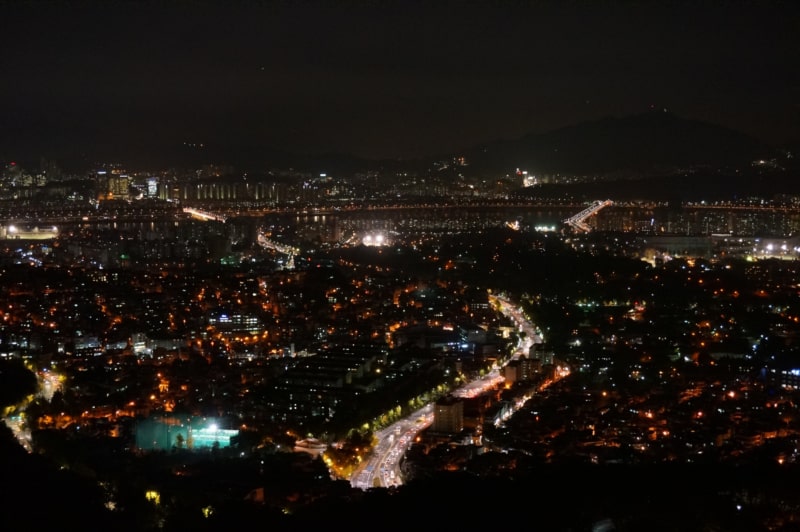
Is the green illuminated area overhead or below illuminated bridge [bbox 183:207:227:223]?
below

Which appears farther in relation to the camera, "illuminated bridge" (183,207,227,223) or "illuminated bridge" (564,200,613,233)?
"illuminated bridge" (183,207,227,223)

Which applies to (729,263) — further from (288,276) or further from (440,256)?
(288,276)

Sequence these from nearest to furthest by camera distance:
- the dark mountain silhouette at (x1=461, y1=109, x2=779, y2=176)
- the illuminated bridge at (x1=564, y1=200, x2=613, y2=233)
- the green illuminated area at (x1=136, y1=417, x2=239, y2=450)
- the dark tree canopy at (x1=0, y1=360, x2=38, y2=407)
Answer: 1. the green illuminated area at (x1=136, y1=417, x2=239, y2=450)
2. the dark tree canopy at (x1=0, y1=360, x2=38, y2=407)
3. the illuminated bridge at (x1=564, y1=200, x2=613, y2=233)
4. the dark mountain silhouette at (x1=461, y1=109, x2=779, y2=176)

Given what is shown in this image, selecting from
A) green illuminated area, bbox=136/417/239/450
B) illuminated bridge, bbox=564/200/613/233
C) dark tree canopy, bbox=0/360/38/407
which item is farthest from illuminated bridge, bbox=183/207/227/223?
green illuminated area, bbox=136/417/239/450

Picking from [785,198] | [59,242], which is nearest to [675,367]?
[59,242]

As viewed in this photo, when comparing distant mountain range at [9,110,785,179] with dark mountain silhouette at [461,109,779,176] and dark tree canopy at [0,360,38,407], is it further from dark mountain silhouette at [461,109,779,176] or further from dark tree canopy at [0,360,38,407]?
dark tree canopy at [0,360,38,407]

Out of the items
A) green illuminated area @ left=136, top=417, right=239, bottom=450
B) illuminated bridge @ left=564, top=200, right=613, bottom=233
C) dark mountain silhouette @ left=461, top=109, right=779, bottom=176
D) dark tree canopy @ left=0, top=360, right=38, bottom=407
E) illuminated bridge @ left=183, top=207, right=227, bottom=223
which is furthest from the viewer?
dark mountain silhouette @ left=461, top=109, right=779, bottom=176

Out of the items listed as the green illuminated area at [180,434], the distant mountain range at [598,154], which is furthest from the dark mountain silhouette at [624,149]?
the green illuminated area at [180,434]

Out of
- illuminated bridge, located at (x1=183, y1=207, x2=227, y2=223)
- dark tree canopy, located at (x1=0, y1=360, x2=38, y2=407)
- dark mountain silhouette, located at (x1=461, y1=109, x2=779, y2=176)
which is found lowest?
dark tree canopy, located at (x1=0, y1=360, x2=38, y2=407)

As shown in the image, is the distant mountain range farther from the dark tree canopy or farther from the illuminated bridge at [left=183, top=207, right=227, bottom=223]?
the dark tree canopy

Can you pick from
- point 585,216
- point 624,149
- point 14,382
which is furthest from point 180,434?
point 624,149
